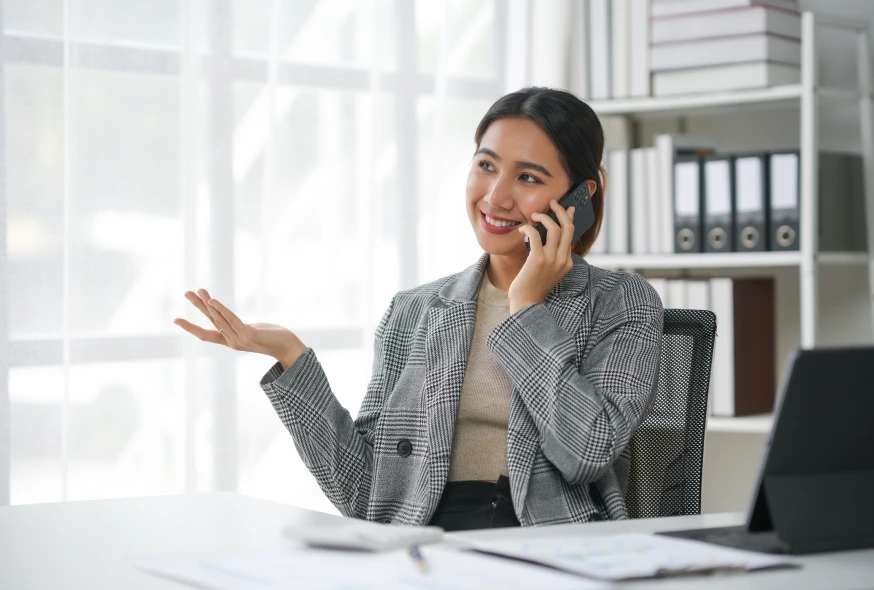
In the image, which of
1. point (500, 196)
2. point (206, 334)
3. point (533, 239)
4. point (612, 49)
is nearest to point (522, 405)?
point (533, 239)

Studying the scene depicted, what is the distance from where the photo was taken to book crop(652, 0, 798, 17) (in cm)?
264

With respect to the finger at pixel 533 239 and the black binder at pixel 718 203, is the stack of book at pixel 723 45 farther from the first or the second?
the finger at pixel 533 239

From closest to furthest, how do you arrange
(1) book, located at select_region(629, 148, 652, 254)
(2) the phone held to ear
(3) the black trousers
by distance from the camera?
1. (3) the black trousers
2. (2) the phone held to ear
3. (1) book, located at select_region(629, 148, 652, 254)

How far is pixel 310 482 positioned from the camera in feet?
8.43

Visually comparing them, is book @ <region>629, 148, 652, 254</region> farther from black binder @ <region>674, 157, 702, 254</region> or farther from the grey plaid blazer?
the grey plaid blazer

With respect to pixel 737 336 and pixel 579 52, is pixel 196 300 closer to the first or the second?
pixel 737 336

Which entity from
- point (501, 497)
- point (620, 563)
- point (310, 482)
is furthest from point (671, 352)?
point (310, 482)

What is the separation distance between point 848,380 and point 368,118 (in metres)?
1.83

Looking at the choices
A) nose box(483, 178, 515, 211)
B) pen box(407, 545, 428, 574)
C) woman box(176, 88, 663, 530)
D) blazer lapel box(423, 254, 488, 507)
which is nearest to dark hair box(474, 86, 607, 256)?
woman box(176, 88, 663, 530)

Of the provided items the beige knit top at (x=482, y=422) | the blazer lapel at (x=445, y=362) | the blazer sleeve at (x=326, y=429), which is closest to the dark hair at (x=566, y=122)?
the blazer lapel at (x=445, y=362)

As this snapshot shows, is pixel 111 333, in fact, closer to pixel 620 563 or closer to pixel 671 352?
pixel 671 352

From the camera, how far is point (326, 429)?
5.52ft

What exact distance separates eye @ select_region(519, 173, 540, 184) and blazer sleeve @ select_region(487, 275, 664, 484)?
0.87ft

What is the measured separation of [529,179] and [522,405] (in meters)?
0.42
